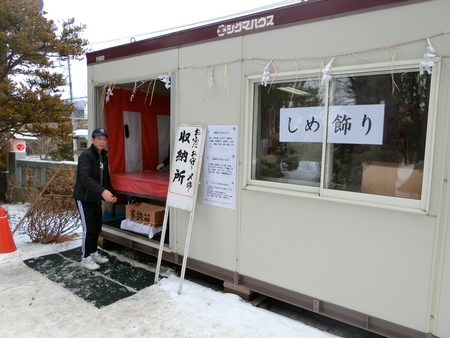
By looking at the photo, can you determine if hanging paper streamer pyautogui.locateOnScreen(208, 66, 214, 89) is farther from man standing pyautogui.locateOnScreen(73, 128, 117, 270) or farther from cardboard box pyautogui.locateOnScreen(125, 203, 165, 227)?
cardboard box pyautogui.locateOnScreen(125, 203, 165, 227)

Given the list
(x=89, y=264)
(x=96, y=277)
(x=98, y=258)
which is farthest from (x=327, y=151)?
(x=98, y=258)

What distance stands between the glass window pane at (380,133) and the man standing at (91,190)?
8.83ft

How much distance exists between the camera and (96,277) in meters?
3.96

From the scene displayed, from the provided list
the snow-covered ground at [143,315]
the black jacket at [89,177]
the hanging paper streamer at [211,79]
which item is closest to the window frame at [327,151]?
the hanging paper streamer at [211,79]

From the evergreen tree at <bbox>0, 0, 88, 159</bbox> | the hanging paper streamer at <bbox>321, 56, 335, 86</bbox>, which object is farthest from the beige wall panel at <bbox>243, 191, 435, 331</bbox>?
the evergreen tree at <bbox>0, 0, 88, 159</bbox>

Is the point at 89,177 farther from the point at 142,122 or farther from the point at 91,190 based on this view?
the point at 142,122

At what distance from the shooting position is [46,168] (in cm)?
815

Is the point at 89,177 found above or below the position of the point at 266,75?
below

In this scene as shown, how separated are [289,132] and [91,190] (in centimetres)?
248

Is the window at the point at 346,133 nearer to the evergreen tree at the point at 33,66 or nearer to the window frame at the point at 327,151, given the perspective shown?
the window frame at the point at 327,151

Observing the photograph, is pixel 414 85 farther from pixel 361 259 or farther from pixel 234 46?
pixel 234 46

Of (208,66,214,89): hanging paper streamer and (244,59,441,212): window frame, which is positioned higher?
(208,66,214,89): hanging paper streamer

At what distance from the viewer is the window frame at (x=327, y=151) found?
2.37 metres

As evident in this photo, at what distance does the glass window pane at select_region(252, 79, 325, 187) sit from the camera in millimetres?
2984
